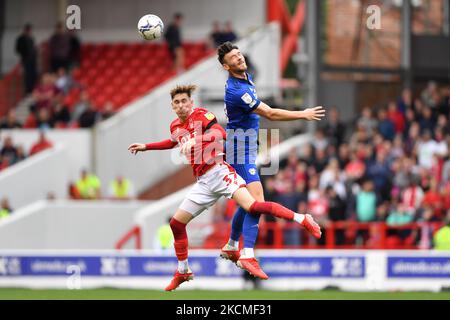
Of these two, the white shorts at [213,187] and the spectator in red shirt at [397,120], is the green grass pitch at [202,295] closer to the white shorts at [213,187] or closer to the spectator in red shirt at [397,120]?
the white shorts at [213,187]

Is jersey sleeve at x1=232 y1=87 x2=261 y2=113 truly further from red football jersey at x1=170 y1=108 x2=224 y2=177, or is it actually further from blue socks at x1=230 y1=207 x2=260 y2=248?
blue socks at x1=230 y1=207 x2=260 y2=248

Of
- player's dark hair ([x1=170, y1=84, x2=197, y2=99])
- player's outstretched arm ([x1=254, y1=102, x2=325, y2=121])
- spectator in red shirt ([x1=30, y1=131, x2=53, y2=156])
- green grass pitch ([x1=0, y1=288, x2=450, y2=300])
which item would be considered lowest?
green grass pitch ([x1=0, y1=288, x2=450, y2=300])

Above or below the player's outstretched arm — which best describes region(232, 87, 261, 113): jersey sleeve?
above

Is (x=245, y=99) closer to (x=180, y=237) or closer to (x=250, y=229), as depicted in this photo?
(x=250, y=229)

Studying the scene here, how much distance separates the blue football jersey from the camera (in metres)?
12.9

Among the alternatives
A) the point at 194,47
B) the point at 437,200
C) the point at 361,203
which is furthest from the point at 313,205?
the point at 194,47

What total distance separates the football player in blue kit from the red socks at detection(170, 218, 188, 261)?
17.3 inches

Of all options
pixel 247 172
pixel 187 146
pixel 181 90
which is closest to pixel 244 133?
pixel 247 172

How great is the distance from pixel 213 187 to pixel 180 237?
2.25 ft

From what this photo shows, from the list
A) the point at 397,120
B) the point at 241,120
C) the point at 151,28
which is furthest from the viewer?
the point at 397,120

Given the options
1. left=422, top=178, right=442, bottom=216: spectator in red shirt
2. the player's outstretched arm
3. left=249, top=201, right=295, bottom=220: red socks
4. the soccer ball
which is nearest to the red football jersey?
the player's outstretched arm

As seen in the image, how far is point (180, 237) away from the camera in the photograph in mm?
13398

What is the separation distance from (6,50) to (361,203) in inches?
528

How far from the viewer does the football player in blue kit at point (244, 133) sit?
12867 millimetres
